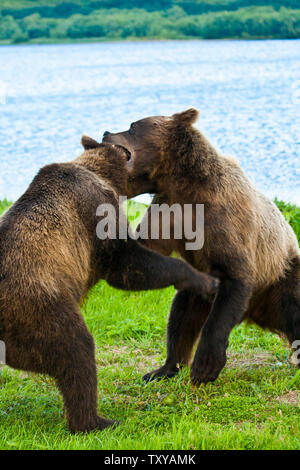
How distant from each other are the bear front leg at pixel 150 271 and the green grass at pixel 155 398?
0.83 meters

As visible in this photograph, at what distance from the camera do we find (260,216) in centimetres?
462

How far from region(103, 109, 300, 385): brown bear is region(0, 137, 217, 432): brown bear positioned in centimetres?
21

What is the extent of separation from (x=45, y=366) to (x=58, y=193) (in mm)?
1082

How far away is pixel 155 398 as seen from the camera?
14.7 ft

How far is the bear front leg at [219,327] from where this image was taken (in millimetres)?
4172

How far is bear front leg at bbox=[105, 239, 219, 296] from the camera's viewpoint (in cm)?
405

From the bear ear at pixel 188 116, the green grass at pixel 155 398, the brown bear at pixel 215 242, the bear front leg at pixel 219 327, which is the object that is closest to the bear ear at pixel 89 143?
the brown bear at pixel 215 242

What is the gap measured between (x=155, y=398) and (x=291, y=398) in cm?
94

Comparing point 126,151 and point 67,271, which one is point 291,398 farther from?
point 126,151

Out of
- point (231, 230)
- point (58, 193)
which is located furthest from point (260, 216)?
point (58, 193)

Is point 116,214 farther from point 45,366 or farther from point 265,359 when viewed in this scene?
point 265,359

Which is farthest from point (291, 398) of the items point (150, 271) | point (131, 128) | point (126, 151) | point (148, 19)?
point (148, 19)

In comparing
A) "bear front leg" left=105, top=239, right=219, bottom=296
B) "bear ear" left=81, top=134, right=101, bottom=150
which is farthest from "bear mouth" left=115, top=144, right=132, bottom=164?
"bear front leg" left=105, top=239, right=219, bottom=296

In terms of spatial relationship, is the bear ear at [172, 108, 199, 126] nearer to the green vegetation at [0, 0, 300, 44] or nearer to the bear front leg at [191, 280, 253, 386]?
the bear front leg at [191, 280, 253, 386]
